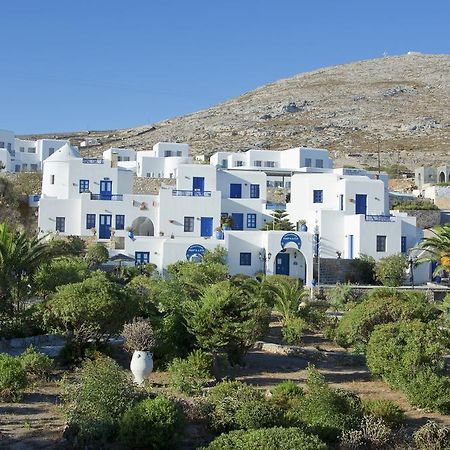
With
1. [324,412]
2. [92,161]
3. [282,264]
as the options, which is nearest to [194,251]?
[282,264]

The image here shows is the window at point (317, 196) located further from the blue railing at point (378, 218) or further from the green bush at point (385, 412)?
the green bush at point (385, 412)

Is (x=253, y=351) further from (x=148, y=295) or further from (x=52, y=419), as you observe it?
(x=52, y=419)

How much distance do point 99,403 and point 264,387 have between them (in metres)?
5.43

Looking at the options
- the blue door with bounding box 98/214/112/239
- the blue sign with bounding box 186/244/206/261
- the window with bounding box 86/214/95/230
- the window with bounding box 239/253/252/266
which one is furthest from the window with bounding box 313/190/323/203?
the window with bounding box 86/214/95/230

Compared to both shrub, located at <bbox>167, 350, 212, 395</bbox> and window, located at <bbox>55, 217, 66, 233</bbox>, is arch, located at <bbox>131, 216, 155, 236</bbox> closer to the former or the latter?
window, located at <bbox>55, 217, 66, 233</bbox>

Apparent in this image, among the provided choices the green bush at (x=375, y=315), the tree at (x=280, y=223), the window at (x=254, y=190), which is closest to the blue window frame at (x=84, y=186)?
the window at (x=254, y=190)

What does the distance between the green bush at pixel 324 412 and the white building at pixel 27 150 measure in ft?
188

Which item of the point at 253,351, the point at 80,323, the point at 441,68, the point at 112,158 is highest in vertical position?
the point at 441,68

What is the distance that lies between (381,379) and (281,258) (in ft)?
71.4

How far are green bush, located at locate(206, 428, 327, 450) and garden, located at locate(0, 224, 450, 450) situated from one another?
3cm

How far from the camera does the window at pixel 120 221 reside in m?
41.3

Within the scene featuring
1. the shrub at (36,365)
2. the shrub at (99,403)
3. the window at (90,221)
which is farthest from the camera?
the window at (90,221)

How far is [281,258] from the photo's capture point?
38.6m

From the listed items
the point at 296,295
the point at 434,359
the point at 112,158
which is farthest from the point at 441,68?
the point at 434,359
